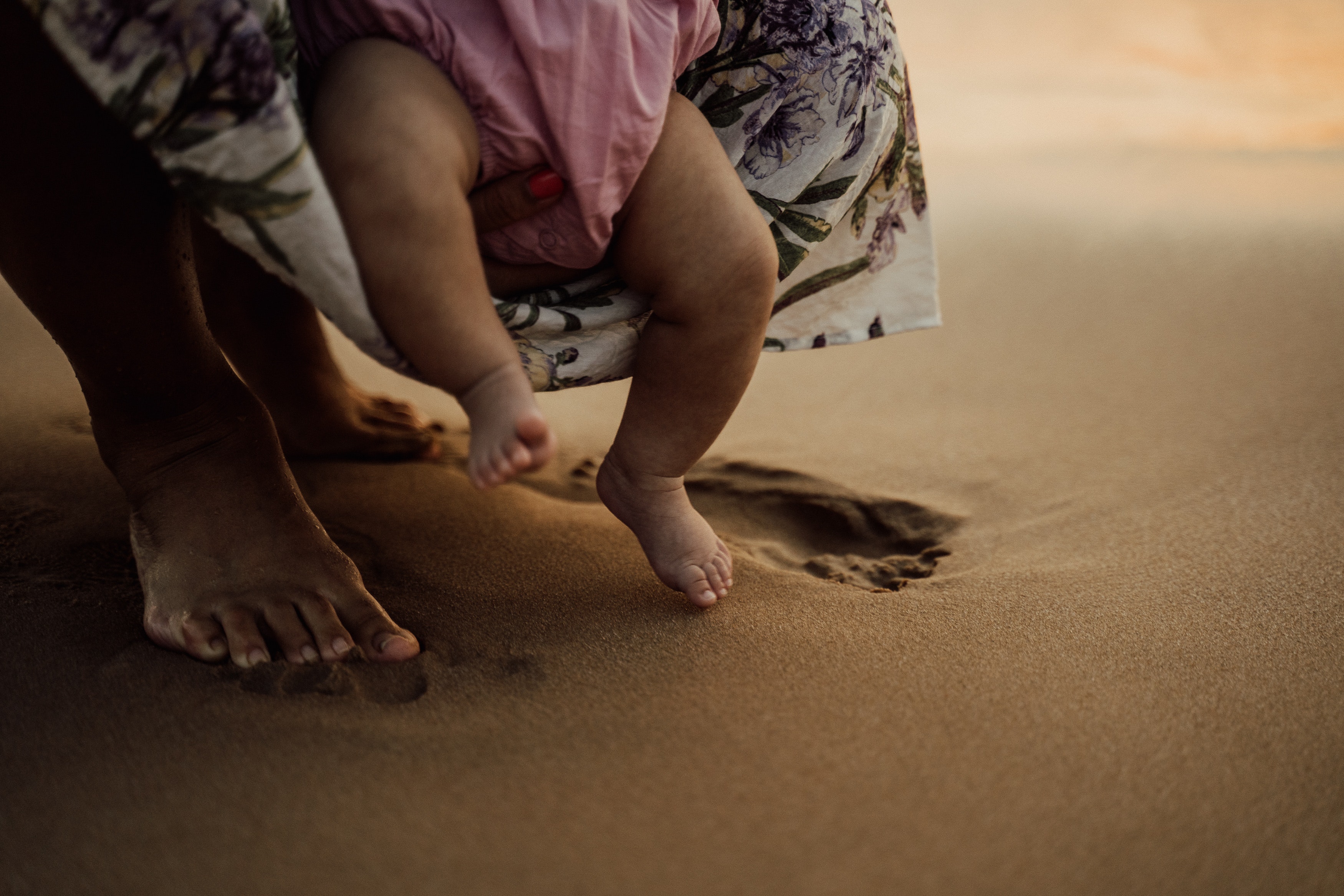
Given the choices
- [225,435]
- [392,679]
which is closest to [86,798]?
[392,679]

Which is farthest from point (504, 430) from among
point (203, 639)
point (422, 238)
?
point (203, 639)

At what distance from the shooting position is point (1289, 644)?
93cm

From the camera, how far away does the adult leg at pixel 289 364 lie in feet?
4.29

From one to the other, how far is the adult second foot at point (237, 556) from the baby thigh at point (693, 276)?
0.37 meters

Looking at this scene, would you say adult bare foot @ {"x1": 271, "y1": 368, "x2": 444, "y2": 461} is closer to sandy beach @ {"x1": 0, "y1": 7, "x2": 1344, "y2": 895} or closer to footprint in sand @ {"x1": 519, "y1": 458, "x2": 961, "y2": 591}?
sandy beach @ {"x1": 0, "y1": 7, "x2": 1344, "y2": 895}

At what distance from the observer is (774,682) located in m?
0.85

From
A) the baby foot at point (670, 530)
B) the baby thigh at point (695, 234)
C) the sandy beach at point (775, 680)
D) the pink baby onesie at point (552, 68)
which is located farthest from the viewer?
the baby foot at point (670, 530)

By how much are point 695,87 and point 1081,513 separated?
755 mm

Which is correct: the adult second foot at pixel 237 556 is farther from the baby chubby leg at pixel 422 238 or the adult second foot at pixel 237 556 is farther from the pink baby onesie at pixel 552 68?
the pink baby onesie at pixel 552 68

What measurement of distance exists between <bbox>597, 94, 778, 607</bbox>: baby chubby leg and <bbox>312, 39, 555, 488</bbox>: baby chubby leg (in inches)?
8.2

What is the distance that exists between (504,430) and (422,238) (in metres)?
0.17

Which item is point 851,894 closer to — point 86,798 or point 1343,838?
point 1343,838

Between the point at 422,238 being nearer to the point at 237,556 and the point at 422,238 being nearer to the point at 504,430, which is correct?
the point at 504,430

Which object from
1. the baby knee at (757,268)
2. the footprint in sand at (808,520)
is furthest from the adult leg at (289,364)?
the baby knee at (757,268)
